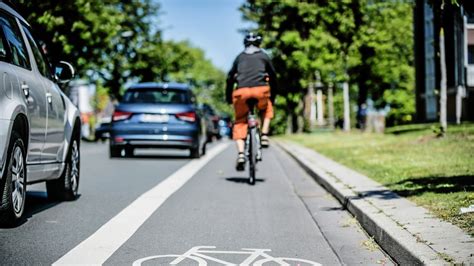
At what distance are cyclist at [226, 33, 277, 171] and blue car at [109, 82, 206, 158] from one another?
6228mm

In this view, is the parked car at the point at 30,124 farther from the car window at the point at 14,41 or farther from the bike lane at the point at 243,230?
the bike lane at the point at 243,230

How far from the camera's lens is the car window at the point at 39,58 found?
873 cm

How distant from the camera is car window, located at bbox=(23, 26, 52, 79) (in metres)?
8.73

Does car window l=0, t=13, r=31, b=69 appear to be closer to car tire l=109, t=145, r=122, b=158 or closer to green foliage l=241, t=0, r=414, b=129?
car tire l=109, t=145, r=122, b=158

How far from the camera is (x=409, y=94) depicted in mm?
83062

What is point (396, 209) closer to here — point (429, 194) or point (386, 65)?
point (429, 194)

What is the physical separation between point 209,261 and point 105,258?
71 centimetres

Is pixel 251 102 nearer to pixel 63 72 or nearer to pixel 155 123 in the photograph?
pixel 63 72

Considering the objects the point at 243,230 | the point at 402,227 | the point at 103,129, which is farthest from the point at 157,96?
the point at 103,129

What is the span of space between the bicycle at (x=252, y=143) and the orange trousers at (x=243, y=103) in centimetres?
9

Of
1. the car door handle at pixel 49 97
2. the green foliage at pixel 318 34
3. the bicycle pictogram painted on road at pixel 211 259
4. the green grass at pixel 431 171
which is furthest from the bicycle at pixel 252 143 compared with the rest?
the green foliage at pixel 318 34

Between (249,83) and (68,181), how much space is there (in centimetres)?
360

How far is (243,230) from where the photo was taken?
7.68 meters

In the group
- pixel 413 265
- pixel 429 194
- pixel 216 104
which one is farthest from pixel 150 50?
pixel 216 104
